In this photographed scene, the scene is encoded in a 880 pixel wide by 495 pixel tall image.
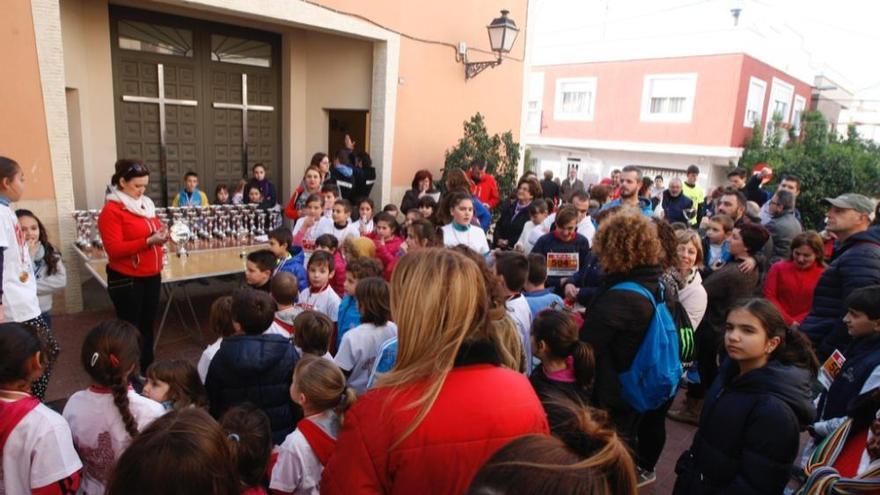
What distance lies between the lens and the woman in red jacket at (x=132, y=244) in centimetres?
397

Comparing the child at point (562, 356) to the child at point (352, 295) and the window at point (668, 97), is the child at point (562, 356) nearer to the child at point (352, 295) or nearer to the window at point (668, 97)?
the child at point (352, 295)

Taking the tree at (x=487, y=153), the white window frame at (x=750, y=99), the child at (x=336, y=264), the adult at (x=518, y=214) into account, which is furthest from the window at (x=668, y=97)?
the child at (x=336, y=264)

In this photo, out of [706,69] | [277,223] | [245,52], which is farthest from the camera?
[706,69]

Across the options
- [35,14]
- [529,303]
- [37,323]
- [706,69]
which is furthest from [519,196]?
[706,69]

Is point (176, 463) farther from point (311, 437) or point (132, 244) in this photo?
point (132, 244)

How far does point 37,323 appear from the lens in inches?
126

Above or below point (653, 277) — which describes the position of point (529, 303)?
below

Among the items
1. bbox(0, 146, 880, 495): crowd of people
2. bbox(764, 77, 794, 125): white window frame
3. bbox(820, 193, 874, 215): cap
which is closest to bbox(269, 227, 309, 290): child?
bbox(0, 146, 880, 495): crowd of people

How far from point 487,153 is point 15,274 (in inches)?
265

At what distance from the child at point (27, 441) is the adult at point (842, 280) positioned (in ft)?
13.2

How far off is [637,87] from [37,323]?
62.6ft

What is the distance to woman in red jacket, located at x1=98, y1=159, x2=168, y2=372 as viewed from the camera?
13.0ft

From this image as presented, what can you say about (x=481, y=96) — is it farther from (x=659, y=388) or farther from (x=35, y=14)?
(x=659, y=388)

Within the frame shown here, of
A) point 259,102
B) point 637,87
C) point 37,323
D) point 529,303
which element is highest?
point 637,87
